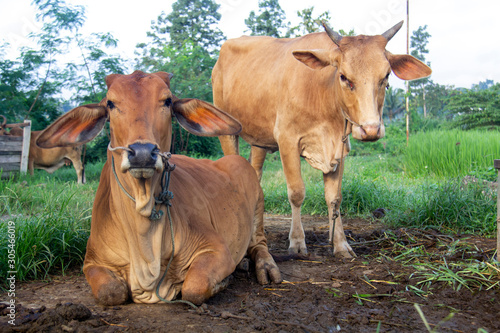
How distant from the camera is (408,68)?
4301mm

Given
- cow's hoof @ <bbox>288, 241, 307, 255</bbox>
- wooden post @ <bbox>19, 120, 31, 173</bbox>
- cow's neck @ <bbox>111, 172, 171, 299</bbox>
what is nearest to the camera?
cow's neck @ <bbox>111, 172, 171, 299</bbox>

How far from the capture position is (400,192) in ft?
21.6

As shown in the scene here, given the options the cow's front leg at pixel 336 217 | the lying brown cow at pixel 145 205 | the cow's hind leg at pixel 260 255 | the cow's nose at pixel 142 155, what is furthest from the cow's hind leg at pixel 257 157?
the cow's nose at pixel 142 155

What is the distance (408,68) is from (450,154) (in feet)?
15.5

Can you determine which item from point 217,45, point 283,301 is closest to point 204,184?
point 283,301

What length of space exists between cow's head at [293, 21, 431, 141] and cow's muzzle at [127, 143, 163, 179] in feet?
6.23

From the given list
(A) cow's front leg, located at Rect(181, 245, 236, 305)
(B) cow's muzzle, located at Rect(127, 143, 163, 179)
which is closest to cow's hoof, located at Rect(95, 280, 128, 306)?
(A) cow's front leg, located at Rect(181, 245, 236, 305)

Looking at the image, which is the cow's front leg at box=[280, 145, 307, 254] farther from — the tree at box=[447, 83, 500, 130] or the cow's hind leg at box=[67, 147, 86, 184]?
the tree at box=[447, 83, 500, 130]

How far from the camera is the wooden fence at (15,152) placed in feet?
29.1

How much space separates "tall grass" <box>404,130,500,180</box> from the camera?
8.06 metres

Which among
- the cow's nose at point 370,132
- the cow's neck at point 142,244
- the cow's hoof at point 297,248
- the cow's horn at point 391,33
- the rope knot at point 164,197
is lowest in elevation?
the cow's hoof at point 297,248

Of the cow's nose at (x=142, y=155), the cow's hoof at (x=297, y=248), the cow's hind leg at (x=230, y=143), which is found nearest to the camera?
the cow's nose at (x=142, y=155)

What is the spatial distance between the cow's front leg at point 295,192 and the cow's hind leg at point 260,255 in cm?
49

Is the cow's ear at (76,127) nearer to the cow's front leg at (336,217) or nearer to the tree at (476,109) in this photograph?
the cow's front leg at (336,217)
